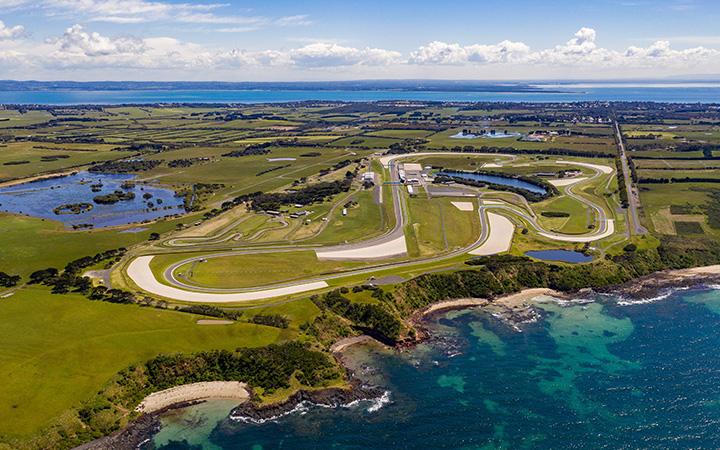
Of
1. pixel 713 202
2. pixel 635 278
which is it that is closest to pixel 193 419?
pixel 635 278

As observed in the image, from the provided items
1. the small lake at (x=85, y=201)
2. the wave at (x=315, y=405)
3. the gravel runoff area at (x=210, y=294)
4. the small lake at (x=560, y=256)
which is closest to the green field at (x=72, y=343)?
the gravel runoff area at (x=210, y=294)

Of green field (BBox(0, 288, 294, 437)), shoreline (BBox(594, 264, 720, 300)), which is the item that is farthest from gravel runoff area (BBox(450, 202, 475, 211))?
green field (BBox(0, 288, 294, 437))

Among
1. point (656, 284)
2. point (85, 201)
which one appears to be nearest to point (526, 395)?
point (656, 284)

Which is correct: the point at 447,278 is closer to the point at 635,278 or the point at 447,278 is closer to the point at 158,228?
the point at 635,278

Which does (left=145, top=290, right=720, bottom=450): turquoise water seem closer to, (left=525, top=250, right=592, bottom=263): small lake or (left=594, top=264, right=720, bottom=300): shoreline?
(left=594, top=264, right=720, bottom=300): shoreline

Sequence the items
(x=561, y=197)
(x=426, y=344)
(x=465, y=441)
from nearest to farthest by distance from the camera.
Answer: (x=465, y=441) → (x=426, y=344) → (x=561, y=197)

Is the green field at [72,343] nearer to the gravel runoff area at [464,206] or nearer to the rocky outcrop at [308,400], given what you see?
the rocky outcrop at [308,400]
